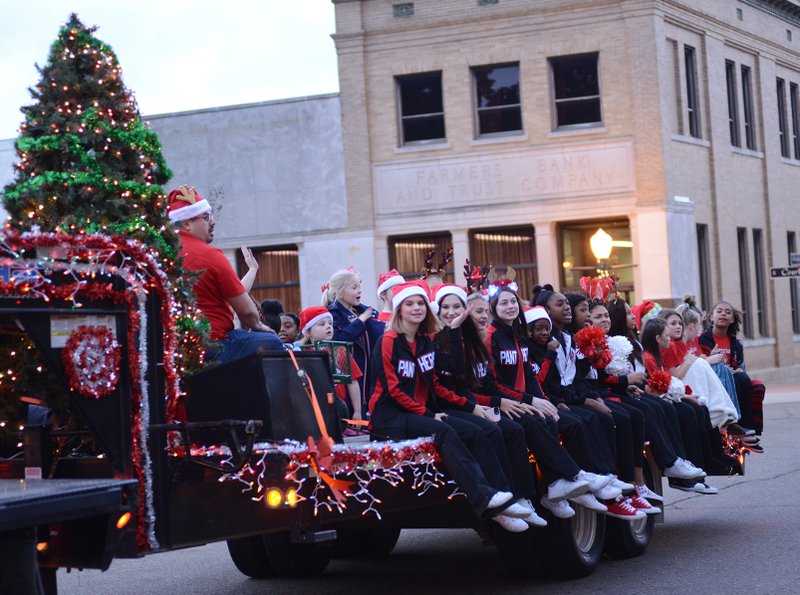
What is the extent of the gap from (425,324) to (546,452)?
1151 mm

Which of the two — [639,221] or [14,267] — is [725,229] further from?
[14,267]

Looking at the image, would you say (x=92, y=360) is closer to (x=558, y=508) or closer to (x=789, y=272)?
→ (x=558, y=508)

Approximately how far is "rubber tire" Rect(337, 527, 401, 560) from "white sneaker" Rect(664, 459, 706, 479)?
2.16 metres

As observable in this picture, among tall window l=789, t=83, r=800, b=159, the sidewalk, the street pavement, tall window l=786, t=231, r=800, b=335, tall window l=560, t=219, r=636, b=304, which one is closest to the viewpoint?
the street pavement

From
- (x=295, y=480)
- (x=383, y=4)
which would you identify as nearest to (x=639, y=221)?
(x=383, y=4)

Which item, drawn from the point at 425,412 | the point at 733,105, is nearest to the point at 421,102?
the point at 733,105

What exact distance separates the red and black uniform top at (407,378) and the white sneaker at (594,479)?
Answer: 1.00 metres

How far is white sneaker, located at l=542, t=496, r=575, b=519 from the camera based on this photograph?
8801 mm

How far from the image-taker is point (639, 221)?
30922 millimetres

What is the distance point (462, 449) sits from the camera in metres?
8.02

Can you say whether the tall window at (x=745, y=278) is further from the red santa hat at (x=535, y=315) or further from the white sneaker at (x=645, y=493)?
the red santa hat at (x=535, y=315)

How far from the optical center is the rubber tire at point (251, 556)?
9867 mm

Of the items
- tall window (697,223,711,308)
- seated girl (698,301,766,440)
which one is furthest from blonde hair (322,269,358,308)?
tall window (697,223,711,308)

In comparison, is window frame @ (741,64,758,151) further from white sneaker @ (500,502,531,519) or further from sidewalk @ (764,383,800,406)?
white sneaker @ (500,502,531,519)
